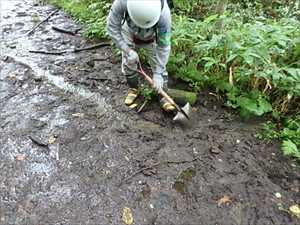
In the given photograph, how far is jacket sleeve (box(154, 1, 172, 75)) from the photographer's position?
336 centimetres

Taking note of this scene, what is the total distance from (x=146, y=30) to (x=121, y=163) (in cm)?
143

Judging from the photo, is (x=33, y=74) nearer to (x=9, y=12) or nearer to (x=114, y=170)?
(x=114, y=170)

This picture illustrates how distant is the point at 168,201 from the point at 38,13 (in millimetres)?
5625

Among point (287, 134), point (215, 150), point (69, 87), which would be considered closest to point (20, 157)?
point (69, 87)

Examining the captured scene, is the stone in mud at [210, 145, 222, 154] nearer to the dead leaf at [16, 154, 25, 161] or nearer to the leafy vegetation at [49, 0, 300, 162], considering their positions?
the leafy vegetation at [49, 0, 300, 162]

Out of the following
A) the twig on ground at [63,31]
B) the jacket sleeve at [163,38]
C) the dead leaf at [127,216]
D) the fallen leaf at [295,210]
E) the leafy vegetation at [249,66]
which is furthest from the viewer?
the twig on ground at [63,31]

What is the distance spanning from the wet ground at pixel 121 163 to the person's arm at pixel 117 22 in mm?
798

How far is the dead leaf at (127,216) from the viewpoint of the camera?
8.82 ft

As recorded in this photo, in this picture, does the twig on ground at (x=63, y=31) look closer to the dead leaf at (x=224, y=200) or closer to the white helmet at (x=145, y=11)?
the white helmet at (x=145, y=11)

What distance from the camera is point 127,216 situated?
2734mm

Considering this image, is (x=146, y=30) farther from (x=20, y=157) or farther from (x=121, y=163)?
(x=20, y=157)

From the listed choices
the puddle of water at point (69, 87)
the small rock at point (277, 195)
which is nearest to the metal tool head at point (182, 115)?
the puddle of water at point (69, 87)

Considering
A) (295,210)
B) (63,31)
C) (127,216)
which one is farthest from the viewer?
(63,31)

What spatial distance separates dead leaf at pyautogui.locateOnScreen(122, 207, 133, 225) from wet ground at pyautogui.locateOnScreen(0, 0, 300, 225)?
0.03 meters
